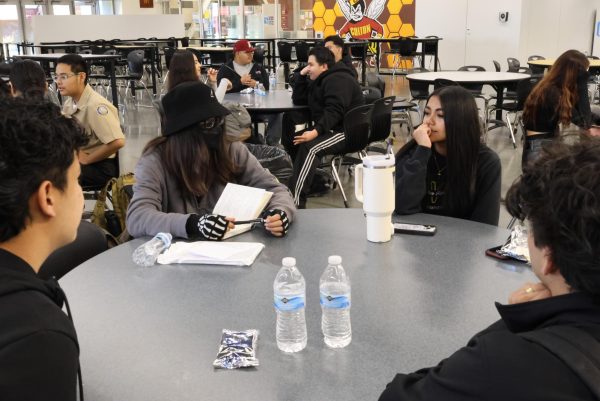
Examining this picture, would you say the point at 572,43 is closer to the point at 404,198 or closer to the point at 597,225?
the point at 404,198

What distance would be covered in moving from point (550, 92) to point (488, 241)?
3.43m

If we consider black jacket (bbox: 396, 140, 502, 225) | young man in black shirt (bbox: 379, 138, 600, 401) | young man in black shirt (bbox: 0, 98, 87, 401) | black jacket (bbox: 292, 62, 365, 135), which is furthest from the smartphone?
black jacket (bbox: 292, 62, 365, 135)

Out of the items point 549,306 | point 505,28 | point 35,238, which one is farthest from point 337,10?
point 549,306

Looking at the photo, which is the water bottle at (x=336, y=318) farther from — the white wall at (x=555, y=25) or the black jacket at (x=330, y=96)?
the white wall at (x=555, y=25)

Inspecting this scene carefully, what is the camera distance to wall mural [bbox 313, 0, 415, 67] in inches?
587

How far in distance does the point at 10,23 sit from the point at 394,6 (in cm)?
1157

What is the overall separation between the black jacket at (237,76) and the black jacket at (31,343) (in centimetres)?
571

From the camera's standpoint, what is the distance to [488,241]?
1.93 m

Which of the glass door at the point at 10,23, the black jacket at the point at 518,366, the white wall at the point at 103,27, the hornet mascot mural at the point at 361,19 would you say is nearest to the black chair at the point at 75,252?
the black jacket at the point at 518,366

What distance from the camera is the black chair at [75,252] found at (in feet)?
7.60

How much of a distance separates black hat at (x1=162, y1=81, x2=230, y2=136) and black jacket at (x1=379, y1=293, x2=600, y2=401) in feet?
5.25

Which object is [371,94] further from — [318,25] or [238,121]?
[318,25]

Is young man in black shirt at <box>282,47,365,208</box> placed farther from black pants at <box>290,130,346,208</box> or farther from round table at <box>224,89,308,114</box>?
round table at <box>224,89,308,114</box>

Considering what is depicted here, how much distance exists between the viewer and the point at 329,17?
16.1 meters
